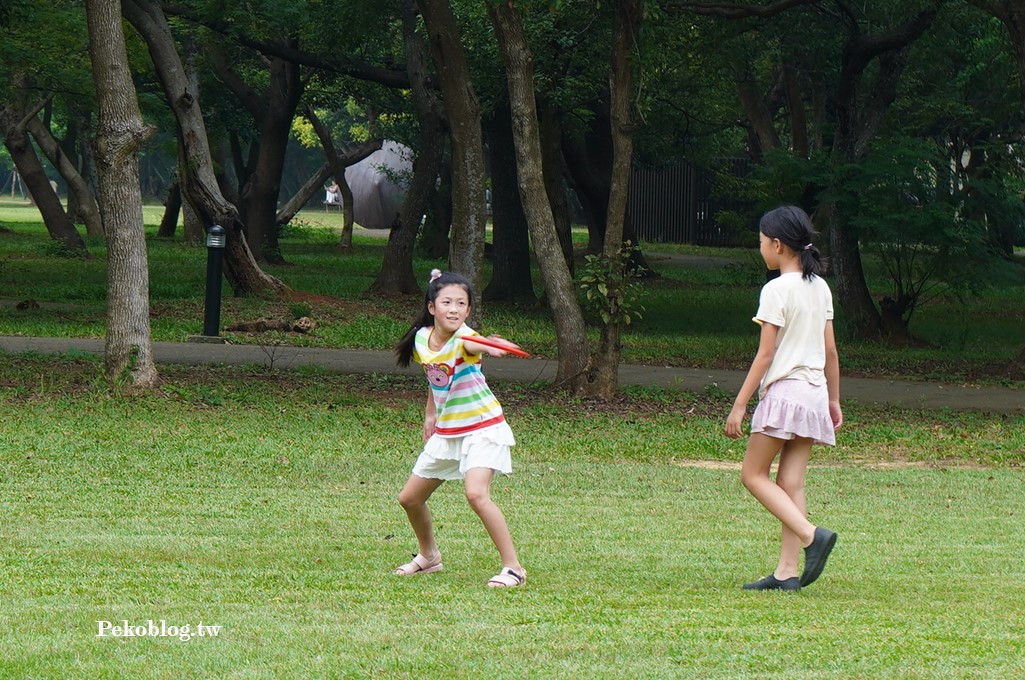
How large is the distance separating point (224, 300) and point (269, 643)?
1723 centimetres

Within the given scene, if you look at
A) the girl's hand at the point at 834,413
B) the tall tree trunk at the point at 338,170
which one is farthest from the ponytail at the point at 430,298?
the tall tree trunk at the point at 338,170

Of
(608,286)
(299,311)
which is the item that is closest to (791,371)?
(608,286)

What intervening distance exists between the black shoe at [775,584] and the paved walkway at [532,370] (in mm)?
9007

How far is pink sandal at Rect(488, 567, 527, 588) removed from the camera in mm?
6023

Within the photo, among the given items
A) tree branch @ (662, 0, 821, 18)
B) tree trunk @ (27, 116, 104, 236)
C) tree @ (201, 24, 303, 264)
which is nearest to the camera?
tree branch @ (662, 0, 821, 18)

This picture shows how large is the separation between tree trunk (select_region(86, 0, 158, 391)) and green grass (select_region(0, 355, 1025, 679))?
38 cm

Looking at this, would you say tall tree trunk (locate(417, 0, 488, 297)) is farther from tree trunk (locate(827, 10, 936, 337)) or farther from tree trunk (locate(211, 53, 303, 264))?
tree trunk (locate(211, 53, 303, 264))

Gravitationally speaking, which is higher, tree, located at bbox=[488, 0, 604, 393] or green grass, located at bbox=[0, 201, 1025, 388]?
tree, located at bbox=[488, 0, 604, 393]

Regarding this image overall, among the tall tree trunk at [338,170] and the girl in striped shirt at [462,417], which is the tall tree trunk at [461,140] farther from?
the tall tree trunk at [338,170]

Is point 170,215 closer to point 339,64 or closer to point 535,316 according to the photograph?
point 339,64

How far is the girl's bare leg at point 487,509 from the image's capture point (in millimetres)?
6020

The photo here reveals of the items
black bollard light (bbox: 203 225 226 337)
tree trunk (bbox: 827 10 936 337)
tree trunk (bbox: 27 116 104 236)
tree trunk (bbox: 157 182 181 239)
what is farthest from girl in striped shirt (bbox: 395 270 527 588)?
tree trunk (bbox: 157 182 181 239)

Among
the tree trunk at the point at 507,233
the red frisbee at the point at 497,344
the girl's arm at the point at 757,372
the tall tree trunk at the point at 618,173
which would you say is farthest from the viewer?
the tree trunk at the point at 507,233

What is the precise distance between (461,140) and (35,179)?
22.7 meters
